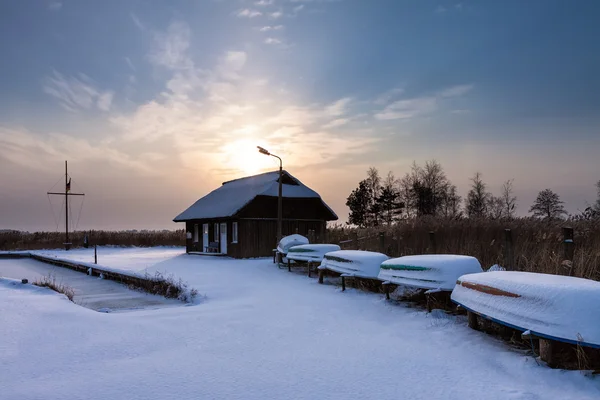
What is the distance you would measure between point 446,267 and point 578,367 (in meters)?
3.21

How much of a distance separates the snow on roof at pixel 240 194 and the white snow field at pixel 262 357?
1735 centimetres

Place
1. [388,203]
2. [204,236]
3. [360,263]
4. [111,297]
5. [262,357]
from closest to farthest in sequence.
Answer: [262,357]
[360,263]
[111,297]
[204,236]
[388,203]

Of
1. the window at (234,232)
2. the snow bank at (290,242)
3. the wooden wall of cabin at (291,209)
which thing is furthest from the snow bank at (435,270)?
the window at (234,232)

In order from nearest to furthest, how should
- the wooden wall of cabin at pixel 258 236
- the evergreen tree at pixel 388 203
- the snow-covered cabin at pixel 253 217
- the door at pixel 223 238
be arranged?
the wooden wall of cabin at pixel 258 236 → the snow-covered cabin at pixel 253 217 → the door at pixel 223 238 → the evergreen tree at pixel 388 203

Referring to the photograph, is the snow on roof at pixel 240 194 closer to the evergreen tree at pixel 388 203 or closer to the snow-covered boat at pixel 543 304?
the snow-covered boat at pixel 543 304

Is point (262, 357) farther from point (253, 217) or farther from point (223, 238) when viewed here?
point (223, 238)

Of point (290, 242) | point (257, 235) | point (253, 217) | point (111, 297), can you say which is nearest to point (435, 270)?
point (111, 297)

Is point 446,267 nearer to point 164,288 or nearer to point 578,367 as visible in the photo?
point 578,367

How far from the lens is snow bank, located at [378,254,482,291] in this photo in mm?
7797

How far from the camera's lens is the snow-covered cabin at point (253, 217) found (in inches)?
1006

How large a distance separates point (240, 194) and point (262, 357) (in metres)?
23.2

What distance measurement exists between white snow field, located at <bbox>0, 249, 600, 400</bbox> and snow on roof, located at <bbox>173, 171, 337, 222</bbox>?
17350 mm

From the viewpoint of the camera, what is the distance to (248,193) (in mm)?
27297

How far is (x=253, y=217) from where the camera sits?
25.7 m
